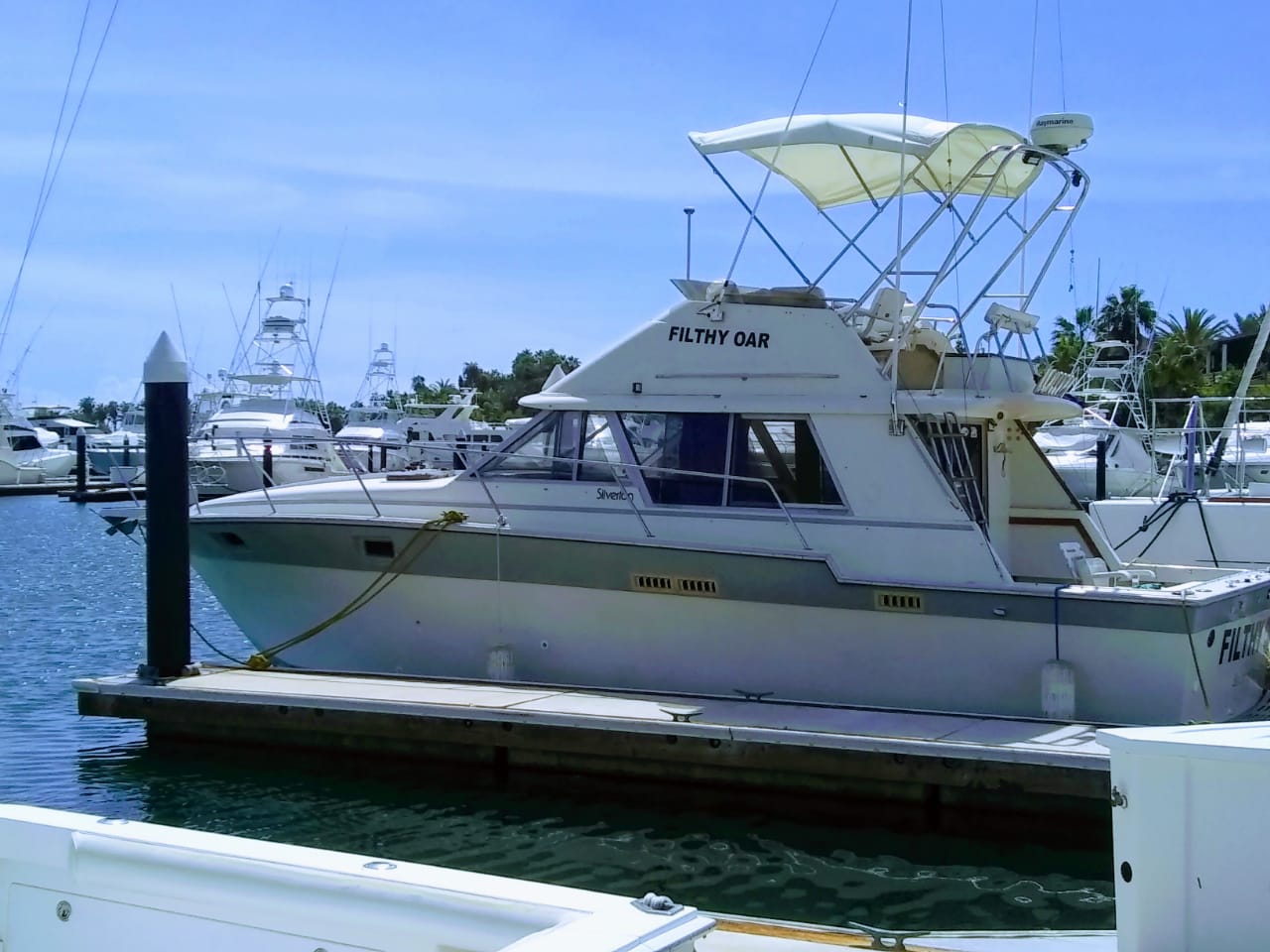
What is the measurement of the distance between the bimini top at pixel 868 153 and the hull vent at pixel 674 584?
305 centimetres

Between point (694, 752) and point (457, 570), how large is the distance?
2708 mm

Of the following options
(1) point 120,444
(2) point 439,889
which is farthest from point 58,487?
(2) point 439,889

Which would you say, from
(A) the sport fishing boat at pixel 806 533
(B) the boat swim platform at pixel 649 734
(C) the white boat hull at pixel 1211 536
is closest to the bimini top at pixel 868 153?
(A) the sport fishing boat at pixel 806 533

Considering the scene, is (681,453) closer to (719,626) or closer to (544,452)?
(544,452)

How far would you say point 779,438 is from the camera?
9641 mm

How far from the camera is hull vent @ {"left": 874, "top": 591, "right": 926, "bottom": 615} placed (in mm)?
8883

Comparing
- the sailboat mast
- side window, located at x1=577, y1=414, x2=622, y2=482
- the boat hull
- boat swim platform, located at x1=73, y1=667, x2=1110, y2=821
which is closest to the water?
boat swim platform, located at x1=73, y1=667, x2=1110, y2=821

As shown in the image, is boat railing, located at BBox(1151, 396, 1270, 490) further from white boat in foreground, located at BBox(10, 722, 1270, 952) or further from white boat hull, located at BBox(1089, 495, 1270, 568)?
white boat in foreground, located at BBox(10, 722, 1270, 952)

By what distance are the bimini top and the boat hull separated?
305 cm

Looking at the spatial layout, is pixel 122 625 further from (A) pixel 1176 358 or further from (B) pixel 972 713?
(A) pixel 1176 358

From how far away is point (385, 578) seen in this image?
10.4 meters

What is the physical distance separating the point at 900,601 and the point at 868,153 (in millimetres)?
3826

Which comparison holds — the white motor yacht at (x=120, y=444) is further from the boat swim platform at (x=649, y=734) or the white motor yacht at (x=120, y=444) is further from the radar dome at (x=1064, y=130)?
the radar dome at (x=1064, y=130)

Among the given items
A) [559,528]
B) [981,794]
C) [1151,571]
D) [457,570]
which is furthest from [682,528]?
[1151,571]
